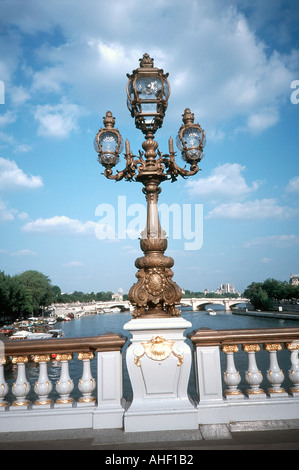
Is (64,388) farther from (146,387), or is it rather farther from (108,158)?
(108,158)

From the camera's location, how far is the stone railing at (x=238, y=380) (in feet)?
12.8

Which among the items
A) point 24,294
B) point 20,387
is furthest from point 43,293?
point 20,387

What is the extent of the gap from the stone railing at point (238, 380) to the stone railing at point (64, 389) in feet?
3.19

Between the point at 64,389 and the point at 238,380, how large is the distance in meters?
2.08

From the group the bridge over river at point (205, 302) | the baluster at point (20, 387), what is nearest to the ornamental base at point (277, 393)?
the baluster at point (20, 387)

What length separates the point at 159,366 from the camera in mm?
3883

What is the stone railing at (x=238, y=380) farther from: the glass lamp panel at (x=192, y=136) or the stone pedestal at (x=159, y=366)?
the glass lamp panel at (x=192, y=136)

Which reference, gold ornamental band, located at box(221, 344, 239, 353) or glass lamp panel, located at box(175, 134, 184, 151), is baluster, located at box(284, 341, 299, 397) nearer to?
gold ornamental band, located at box(221, 344, 239, 353)

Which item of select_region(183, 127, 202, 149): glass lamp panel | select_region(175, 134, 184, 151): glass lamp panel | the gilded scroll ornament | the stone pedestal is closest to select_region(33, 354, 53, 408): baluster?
the stone pedestal
